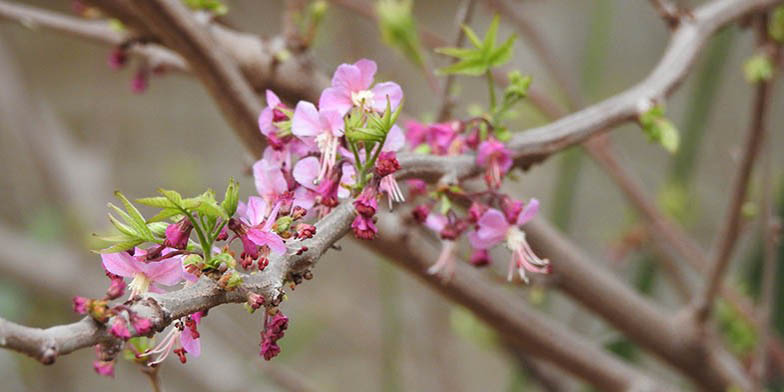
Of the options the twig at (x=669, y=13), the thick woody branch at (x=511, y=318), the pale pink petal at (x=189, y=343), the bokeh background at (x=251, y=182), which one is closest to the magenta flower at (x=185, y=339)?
the pale pink petal at (x=189, y=343)

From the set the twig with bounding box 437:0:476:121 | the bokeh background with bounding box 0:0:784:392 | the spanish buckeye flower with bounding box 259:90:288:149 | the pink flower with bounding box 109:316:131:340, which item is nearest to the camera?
the pink flower with bounding box 109:316:131:340

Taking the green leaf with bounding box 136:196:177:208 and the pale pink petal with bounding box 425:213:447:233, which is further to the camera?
the pale pink petal with bounding box 425:213:447:233

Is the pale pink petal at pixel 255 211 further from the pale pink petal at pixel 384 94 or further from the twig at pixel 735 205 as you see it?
the twig at pixel 735 205

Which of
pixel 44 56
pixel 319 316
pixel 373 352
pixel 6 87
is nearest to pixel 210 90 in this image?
pixel 6 87

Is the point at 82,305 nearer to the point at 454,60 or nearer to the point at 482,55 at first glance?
the point at 482,55

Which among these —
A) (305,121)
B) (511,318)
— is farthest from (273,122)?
(511,318)

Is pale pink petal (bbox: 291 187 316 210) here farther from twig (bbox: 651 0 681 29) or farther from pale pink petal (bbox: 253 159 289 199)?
twig (bbox: 651 0 681 29)

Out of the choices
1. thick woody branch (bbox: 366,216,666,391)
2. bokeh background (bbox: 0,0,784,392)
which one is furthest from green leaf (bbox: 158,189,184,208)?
bokeh background (bbox: 0,0,784,392)

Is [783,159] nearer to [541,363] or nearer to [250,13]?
[541,363]

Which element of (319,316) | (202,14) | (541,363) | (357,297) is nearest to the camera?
(202,14)
